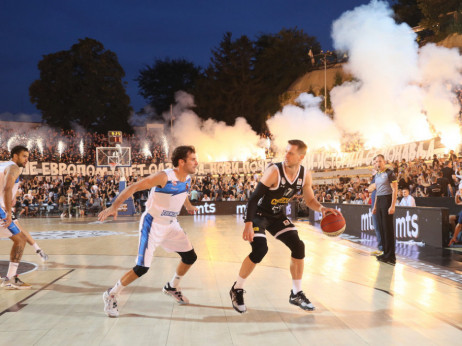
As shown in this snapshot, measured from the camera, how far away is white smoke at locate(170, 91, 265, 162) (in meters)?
41.1

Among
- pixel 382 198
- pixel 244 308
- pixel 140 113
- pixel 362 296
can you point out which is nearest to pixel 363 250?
pixel 382 198

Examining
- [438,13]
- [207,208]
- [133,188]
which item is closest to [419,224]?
[133,188]

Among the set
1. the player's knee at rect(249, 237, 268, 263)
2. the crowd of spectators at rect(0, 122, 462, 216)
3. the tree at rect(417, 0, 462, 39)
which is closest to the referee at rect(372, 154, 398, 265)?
the crowd of spectators at rect(0, 122, 462, 216)

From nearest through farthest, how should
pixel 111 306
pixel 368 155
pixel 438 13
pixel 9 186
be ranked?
pixel 111 306, pixel 9 186, pixel 368 155, pixel 438 13

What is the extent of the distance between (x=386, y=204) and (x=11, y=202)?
20.0 ft

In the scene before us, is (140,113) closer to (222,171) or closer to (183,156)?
(222,171)

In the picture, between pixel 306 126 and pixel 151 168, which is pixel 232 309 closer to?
pixel 151 168

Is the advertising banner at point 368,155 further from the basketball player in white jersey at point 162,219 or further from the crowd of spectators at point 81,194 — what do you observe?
the basketball player in white jersey at point 162,219

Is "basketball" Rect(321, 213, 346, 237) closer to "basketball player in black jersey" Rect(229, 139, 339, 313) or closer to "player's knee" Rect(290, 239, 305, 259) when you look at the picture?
"basketball player in black jersey" Rect(229, 139, 339, 313)

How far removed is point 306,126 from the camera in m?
36.5

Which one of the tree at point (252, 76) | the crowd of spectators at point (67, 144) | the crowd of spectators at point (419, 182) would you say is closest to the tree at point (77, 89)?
the crowd of spectators at point (67, 144)

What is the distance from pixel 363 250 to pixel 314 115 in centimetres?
2838

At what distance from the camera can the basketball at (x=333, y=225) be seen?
536 cm

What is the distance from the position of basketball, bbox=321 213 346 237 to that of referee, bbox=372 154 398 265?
10.5 feet
